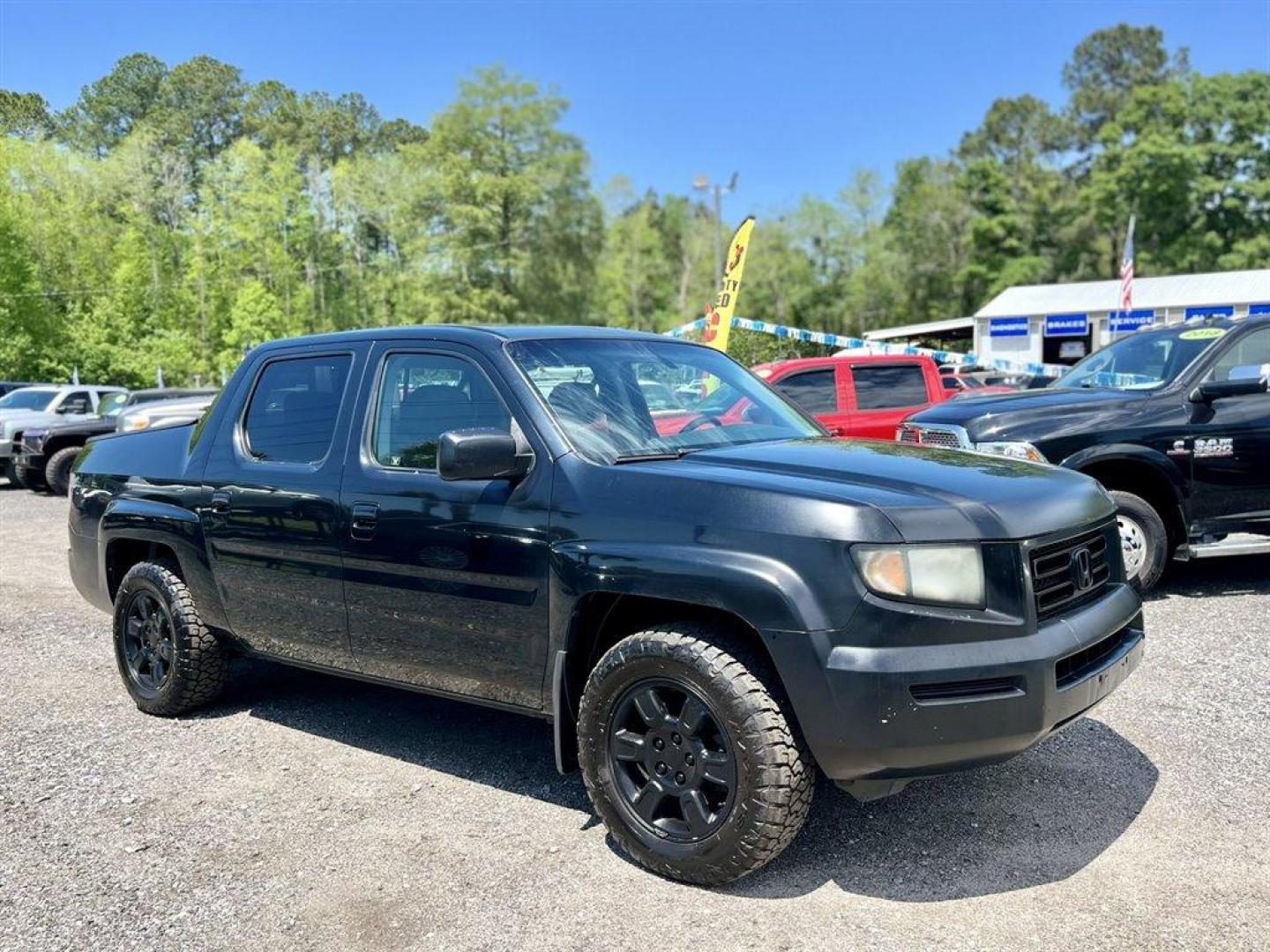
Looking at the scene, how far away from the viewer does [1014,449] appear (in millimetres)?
6820

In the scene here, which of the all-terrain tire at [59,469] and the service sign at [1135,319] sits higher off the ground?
the service sign at [1135,319]

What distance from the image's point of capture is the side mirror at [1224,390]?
6625mm

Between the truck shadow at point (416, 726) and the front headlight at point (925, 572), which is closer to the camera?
the front headlight at point (925, 572)

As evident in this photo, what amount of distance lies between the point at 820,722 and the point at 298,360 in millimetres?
2909

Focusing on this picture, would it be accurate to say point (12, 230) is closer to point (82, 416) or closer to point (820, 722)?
point (82, 416)

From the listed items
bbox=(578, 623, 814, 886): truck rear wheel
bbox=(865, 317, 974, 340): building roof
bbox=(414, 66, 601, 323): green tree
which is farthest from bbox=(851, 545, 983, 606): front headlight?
bbox=(414, 66, 601, 323): green tree

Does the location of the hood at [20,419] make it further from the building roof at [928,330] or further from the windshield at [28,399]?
the building roof at [928,330]

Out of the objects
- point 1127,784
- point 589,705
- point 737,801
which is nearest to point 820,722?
point 737,801

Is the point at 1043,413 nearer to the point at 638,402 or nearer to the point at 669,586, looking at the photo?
the point at 638,402

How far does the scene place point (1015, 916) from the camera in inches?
119

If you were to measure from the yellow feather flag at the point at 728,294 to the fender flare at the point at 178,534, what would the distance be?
12.2 m

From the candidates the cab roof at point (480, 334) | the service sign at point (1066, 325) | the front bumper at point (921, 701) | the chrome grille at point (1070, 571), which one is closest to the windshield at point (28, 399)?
the cab roof at point (480, 334)

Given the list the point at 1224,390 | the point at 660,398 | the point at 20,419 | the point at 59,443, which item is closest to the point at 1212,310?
the point at 1224,390

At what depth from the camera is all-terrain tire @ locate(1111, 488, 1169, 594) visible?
22.1 ft
